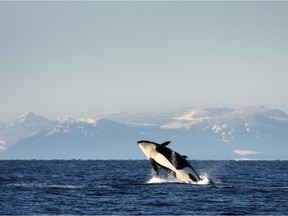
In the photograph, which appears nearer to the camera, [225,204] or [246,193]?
[225,204]

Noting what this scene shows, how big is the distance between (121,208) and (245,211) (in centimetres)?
782

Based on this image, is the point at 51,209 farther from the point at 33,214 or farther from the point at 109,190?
the point at 109,190

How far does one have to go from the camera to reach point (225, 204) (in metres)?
55.2

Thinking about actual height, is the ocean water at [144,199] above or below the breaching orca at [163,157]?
below

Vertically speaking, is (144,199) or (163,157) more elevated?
(163,157)

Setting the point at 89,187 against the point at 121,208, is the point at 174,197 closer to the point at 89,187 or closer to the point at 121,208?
the point at 121,208

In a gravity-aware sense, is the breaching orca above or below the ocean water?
above

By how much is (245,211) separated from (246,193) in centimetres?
1264

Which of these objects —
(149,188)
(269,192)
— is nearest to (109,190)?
(149,188)

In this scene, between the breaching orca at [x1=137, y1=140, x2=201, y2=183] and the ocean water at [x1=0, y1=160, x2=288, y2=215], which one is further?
the breaching orca at [x1=137, y1=140, x2=201, y2=183]

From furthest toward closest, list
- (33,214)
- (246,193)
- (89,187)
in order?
(89,187) → (246,193) → (33,214)

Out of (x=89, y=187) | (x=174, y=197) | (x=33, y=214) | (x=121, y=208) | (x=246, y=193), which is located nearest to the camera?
(x=33, y=214)

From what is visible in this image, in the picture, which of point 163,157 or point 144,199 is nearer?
point 144,199

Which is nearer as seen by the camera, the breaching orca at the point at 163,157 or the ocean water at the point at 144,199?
the ocean water at the point at 144,199
